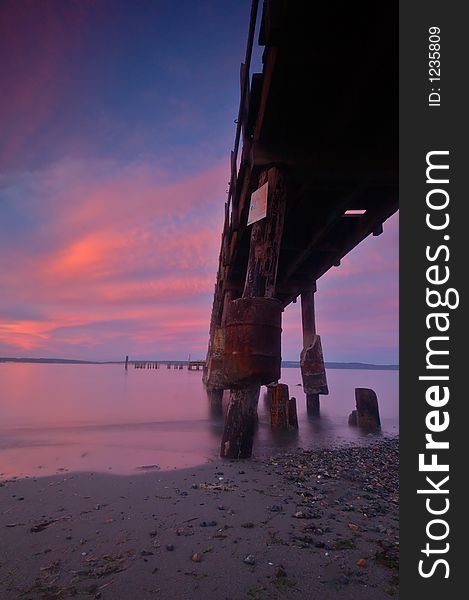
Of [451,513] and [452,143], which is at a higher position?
[452,143]

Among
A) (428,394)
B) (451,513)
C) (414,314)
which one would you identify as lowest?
(451,513)

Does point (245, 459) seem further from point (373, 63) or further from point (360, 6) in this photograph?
point (360, 6)

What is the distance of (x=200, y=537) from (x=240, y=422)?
2.25 m

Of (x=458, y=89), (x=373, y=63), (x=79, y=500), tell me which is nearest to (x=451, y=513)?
(x=458, y=89)

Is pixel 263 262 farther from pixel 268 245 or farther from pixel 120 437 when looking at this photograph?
pixel 120 437

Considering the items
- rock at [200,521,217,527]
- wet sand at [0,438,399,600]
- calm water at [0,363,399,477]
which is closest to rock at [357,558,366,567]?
wet sand at [0,438,399,600]

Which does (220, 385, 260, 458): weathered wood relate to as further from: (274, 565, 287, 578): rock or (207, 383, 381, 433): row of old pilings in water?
(207, 383, 381, 433): row of old pilings in water

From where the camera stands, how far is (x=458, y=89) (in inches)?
74.0

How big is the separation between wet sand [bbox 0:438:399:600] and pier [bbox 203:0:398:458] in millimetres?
1168

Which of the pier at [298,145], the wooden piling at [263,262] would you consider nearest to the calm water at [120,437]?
the wooden piling at [263,262]

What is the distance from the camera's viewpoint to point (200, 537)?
2.82 meters

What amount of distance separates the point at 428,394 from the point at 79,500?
11.8ft

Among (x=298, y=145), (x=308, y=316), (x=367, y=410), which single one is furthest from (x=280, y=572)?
(x=308, y=316)

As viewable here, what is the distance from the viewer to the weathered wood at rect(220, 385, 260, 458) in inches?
191
